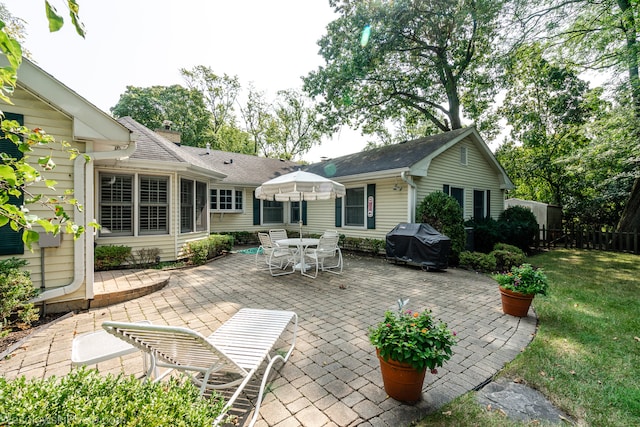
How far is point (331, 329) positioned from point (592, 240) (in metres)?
14.6

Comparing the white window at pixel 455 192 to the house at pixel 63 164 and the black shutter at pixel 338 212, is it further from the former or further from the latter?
the house at pixel 63 164

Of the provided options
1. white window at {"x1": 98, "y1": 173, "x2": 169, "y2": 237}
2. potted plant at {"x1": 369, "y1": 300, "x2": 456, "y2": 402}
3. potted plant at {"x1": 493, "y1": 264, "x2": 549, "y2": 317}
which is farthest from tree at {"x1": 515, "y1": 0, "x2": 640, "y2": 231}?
white window at {"x1": 98, "y1": 173, "x2": 169, "y2": 237}

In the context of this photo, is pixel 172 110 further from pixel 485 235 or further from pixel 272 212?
pixel 485 235

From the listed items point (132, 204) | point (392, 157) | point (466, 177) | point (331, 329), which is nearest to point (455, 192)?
point (466, 177)

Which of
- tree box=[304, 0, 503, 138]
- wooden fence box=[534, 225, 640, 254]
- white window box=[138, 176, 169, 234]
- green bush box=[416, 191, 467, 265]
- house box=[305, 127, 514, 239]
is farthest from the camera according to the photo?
tree box=[304, 0, 503, 138]

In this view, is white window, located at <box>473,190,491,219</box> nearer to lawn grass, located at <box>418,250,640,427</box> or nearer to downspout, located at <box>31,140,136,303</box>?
lawn grass, located at <box>418,250,640,427</box>

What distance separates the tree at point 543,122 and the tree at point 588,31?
3673 mm

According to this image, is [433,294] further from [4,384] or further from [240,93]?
[240,93]

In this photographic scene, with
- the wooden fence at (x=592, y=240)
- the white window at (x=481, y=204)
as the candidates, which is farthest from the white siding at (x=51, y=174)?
the wooden fence at (x=592, y=240)

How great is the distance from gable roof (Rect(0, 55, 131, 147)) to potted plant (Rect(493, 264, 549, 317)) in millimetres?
6762

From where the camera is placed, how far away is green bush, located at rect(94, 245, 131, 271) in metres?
6.75

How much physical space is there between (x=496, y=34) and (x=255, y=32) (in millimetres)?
10814

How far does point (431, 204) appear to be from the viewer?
875 cm

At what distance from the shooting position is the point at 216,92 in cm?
2638
